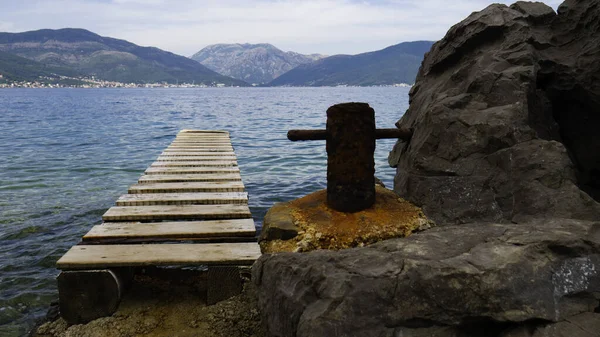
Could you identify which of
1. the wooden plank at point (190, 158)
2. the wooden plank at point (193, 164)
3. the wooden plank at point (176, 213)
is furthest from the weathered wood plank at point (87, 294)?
the wooden plank at point (190, 158)

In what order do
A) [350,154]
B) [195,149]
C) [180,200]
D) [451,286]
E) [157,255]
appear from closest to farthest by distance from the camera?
[451,286] < [350,154] < [157,255] < [180,200] < [195,149]

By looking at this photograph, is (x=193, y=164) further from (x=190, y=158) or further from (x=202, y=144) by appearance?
(x=202, y=144)

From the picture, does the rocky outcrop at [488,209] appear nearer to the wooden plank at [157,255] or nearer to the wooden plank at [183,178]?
the wooden plank at [157,255]

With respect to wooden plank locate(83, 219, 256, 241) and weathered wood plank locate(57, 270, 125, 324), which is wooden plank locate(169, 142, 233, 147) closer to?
wooden plank locate(83, 219, 256, 241)

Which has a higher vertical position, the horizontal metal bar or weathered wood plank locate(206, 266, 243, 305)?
the horizontal metal bar

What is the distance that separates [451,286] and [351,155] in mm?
1844

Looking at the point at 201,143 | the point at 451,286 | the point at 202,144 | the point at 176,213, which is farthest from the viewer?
the point at 201,143

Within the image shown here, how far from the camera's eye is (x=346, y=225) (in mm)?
3732

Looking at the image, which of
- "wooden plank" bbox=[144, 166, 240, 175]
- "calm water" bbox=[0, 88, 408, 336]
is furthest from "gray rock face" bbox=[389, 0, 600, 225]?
"calm water" bbox=[0, 88, 408, 336]

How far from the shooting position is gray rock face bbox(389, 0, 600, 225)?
3551mm

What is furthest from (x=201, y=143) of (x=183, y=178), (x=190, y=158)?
(x=183, y=178)

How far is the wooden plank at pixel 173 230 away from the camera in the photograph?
15.4 ft

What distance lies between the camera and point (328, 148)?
13.1 feet

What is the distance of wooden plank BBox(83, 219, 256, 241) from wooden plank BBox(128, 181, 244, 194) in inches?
75.8
